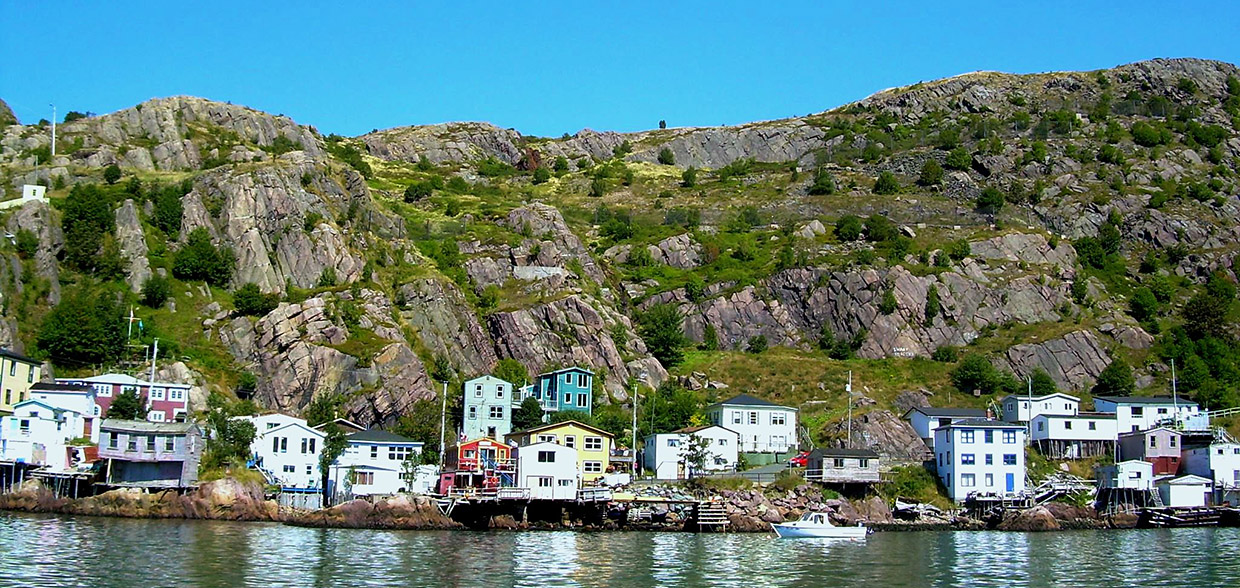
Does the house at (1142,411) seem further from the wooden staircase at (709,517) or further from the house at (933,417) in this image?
the wooden staircase at (709,517)

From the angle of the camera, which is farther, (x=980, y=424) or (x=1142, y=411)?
(x=1142, y=411)

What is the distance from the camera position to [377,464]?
86625 mm

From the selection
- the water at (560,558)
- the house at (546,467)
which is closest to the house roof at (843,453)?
the water at (560,558)

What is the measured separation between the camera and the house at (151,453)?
82.8 meters

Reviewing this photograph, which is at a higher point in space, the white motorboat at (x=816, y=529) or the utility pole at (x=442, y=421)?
the utility pole at (x=442, y=421)

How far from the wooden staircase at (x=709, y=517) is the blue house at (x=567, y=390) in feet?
71.6

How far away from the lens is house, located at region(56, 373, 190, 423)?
3531 inches

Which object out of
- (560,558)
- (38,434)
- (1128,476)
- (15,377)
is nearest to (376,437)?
(38,434)

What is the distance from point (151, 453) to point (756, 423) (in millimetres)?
47469

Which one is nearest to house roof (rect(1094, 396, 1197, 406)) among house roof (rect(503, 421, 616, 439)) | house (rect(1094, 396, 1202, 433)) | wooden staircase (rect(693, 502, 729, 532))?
house (rect(1094, 396, 1202, 433))

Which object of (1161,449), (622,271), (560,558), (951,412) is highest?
(622,271)

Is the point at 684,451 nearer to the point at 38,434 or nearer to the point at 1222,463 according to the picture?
the point at 1222,463

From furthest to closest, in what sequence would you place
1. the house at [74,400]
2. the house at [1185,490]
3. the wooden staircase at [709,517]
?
the house at [1185,490] < the house at [74,400] < the wooden staircase at [709,517]

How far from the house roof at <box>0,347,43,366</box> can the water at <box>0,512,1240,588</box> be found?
1919 cm
